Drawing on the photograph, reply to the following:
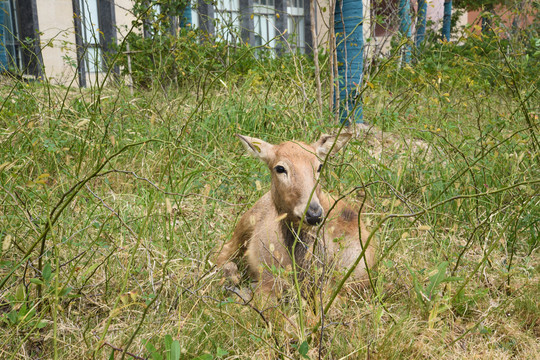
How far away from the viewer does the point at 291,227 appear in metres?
3.19

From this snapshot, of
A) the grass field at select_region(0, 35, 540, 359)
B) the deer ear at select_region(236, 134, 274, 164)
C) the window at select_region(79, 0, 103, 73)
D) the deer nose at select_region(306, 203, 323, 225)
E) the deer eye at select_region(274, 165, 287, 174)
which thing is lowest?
the grass field at select_region(0, 35, 540, 359)

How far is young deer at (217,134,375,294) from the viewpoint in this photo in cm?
312

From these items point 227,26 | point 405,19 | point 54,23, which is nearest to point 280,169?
point 227,26

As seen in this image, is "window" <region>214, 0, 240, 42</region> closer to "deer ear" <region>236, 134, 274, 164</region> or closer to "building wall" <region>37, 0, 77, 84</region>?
"deer ear" <region>236, 134, 274, 164</region>

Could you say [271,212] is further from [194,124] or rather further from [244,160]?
[194,124]

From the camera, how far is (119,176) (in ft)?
15.1

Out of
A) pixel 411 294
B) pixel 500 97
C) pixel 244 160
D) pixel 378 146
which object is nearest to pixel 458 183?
pixel 411 294

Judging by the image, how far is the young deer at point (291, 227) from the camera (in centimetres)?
312

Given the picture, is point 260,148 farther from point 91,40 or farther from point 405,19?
point 91,40

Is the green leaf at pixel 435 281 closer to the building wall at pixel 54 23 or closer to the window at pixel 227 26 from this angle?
the window at pixel 227 26

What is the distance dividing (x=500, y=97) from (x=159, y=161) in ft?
17.6

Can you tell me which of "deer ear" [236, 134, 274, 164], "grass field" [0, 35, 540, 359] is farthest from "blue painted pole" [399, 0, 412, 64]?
"deer ear" [236, 134, 274, 164]

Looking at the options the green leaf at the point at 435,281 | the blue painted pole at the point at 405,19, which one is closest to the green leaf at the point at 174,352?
the green leaf at the point at 435,281

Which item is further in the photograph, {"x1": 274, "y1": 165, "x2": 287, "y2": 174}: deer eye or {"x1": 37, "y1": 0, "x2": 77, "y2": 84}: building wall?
{"x1": 37, "y1": 0, "x2": 77, "y2": 84}: building wall
